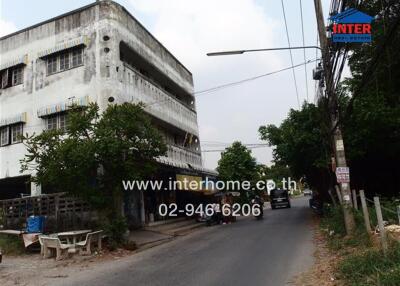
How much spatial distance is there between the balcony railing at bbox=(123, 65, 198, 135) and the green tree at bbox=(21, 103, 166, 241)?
16.6 feet

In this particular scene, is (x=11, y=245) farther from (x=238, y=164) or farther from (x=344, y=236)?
(x=238, y=164)

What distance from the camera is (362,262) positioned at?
804 centimetres

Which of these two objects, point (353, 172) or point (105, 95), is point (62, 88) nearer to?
point (105, 95)

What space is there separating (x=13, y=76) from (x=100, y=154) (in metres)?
10.5

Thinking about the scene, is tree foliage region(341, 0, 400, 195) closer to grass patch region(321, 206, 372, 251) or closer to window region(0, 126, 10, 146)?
grass patch region(321, 206, 372, 251)

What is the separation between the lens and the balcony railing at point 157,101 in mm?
20328

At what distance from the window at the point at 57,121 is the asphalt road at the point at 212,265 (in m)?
7.77

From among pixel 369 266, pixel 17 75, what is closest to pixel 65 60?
pixel 17 75

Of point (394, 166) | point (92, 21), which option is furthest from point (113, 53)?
point (394, 166)

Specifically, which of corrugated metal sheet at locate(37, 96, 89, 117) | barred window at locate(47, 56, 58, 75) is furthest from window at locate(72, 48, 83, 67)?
corrugated metal sheet at locate(37, 96, 89, 117)

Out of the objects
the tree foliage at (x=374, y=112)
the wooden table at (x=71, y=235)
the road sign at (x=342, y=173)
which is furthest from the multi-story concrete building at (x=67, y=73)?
the road sign at (x=342, y=173)

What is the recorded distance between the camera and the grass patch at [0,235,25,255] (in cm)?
1568

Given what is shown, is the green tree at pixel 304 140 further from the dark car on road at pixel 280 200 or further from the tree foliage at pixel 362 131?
the dark car on road at pixel 280 200

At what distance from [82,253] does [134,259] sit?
2.11 metres
